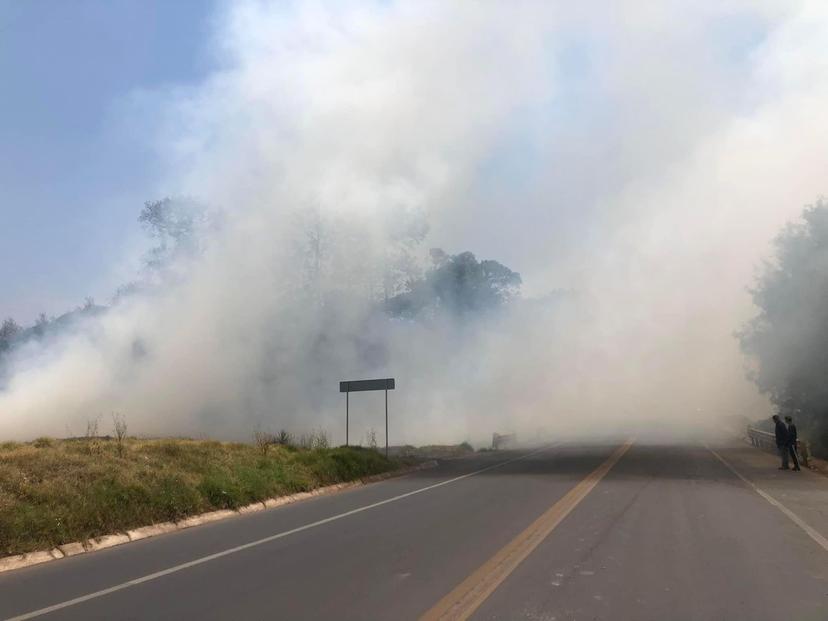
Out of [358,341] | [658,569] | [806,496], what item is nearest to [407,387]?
[358,341]

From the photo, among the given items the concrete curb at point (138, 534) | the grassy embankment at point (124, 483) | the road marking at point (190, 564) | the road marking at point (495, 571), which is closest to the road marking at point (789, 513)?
the road marking at point (495, 571)

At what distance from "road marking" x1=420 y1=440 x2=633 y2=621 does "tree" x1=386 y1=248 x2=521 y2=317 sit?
29808 millimetres

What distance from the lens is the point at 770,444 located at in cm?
2455

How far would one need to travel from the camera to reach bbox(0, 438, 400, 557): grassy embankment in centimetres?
914

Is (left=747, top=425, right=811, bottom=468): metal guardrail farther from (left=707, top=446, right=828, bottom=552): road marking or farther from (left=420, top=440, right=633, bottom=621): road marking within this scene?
(left=420, top=440, right=633, bottom=621): road marking

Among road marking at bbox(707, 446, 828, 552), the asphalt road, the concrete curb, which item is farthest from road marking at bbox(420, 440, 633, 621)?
the concrete curb

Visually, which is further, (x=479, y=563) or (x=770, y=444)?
(x=770, y=444)

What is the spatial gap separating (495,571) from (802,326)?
846 inches

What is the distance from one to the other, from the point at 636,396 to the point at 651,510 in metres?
48.3

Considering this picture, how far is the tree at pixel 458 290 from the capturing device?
4431 centimetres

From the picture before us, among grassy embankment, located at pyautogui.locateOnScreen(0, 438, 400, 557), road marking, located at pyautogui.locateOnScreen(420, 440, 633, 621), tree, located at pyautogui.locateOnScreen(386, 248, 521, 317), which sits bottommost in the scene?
road marking, located at pyautogui.locateOnScreen(420, 440, 633, 621)

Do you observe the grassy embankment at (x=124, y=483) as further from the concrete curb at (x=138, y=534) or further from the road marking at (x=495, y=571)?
the road marking at (x=495, y=571)

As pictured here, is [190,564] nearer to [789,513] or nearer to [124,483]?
[124,483]

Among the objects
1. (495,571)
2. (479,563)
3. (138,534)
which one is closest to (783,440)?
(479,563)
